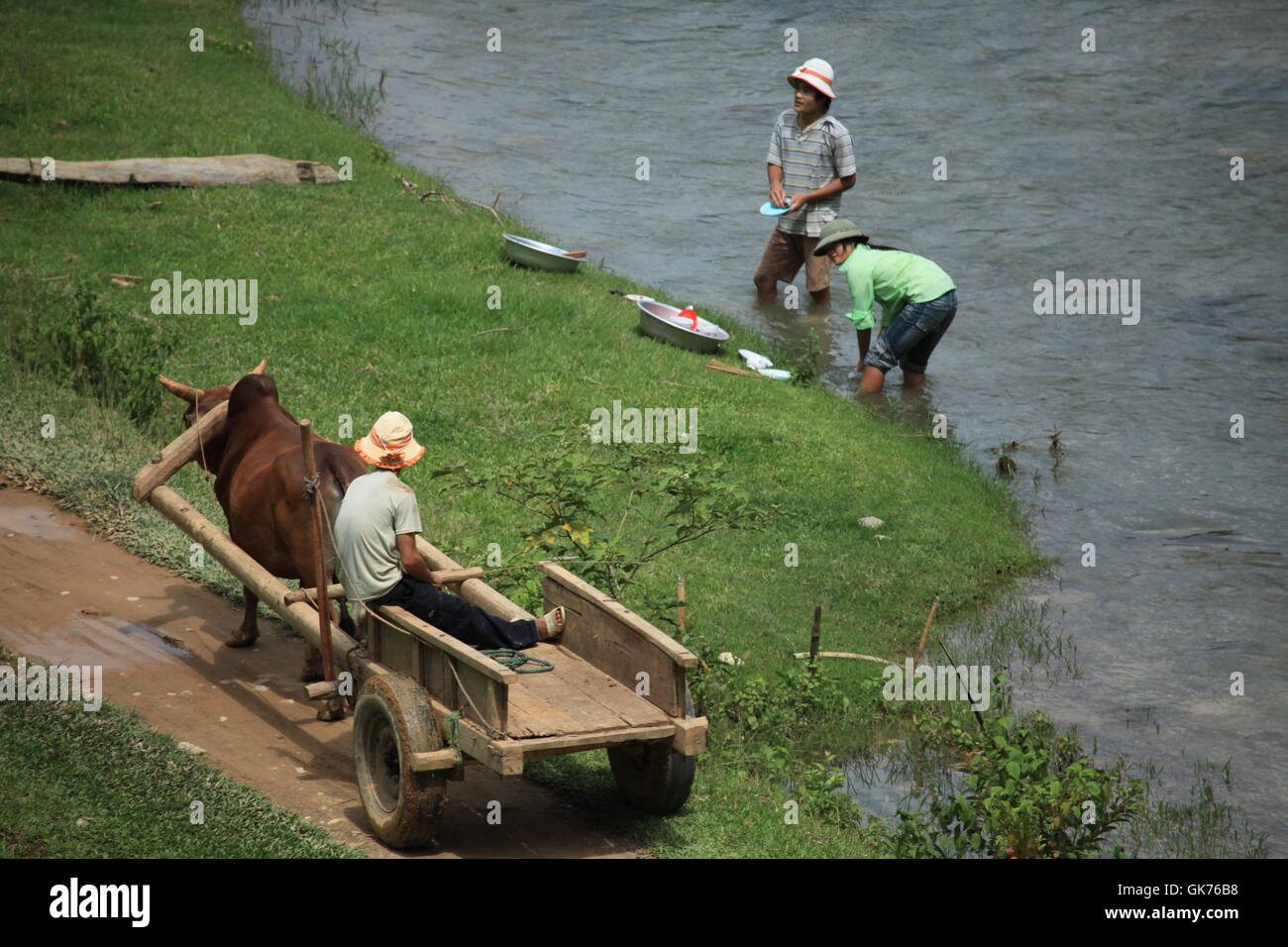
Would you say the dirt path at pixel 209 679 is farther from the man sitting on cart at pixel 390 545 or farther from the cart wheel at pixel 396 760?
the man sitting on cart at pixel 390 545

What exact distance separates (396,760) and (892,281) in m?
7.91

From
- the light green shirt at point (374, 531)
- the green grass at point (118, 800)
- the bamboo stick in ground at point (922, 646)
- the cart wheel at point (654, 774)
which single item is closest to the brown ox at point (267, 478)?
the light green shirt at point (374, 531)

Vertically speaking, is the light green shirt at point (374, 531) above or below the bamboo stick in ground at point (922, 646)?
above

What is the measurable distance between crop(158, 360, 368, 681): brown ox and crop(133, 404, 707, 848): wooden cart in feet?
1.49

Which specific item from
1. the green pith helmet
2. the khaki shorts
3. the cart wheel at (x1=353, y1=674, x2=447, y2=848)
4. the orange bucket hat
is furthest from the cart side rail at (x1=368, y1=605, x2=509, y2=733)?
the khaki shorts

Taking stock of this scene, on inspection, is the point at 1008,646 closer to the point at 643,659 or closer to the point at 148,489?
the point at 643,659

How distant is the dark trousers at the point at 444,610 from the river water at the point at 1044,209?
3.86m

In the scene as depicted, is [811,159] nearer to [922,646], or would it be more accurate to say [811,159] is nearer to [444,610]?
[922,646]

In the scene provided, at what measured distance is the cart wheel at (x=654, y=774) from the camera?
630 cm

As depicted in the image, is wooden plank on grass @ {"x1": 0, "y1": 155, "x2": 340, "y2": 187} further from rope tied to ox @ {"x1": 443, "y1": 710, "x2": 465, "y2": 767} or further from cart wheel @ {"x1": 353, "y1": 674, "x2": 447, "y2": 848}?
rope tied to ox @ {"x1": 443, "y1": 710, "x2": 465, "y2": 767}

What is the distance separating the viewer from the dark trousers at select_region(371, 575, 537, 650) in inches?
252

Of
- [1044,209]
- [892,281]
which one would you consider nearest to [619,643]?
[892,281]

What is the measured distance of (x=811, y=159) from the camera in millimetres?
14227
